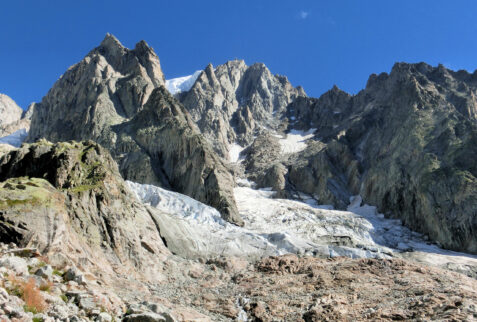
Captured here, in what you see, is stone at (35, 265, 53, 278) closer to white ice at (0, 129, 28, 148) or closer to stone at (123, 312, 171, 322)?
stone at (123, 312, 171, 322)

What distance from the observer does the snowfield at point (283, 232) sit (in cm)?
4578

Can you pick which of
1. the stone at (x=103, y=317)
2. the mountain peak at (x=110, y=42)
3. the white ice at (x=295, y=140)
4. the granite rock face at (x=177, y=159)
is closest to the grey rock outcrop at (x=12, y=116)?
the mountain peak at (x=110, y=42)

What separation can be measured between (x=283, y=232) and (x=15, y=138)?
435 feet

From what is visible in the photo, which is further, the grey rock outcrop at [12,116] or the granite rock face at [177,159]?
the grey rock outcrop at [12,116]

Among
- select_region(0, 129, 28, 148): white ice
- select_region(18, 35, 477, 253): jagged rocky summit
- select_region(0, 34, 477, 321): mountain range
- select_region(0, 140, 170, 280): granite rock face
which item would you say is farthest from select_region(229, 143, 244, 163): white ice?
select_region(0, 140, 170, 280): granite rock face

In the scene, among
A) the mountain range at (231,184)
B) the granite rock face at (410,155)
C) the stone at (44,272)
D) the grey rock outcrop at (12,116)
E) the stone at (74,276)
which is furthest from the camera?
the grey rock outcrop at (12,116)

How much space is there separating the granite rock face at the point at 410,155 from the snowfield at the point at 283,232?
5.01 metres

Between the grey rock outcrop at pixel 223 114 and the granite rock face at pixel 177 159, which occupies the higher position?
the grey rock outcrop at pixel 223 114

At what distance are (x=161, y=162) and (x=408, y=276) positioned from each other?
198 feet

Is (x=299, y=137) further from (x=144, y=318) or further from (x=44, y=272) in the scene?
(x=44, y=272)

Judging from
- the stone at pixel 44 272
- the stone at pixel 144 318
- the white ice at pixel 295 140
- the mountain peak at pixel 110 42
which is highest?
the mountain peak at pixel 110 42

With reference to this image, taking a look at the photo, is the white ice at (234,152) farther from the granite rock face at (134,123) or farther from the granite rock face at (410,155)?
the granite rock face at (134,123)

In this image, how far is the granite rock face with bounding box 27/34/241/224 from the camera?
77875 mm

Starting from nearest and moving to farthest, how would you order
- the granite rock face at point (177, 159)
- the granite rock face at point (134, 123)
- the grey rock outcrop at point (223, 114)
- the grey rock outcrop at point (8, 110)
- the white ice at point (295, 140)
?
the granite rock face at point (177, 159)
the granite rock face at point (134, 123)
the white ice at point (295, 140)
the grey rock outcrop at point (223, 114)
the grey rock outcrop at point (8, 110)
